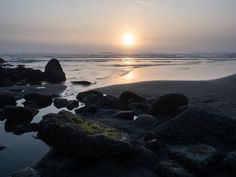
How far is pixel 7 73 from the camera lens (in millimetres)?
28062

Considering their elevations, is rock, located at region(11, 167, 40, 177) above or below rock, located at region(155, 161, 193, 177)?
below

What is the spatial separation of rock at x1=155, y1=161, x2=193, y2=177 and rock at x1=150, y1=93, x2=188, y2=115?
5.71 meters

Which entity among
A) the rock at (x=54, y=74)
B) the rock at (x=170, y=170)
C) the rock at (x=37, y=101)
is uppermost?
the rock at (x=170, y=170)

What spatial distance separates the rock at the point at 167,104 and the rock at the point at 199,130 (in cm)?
379

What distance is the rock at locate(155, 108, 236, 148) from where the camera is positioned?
27.2 feet

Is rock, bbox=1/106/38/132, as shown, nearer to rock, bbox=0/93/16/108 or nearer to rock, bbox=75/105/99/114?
rock, bbox=75/105/99/114

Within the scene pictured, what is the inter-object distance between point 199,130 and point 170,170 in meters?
2.13

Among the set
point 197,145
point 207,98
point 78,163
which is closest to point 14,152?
point 78,163

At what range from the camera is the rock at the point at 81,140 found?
7.21 m

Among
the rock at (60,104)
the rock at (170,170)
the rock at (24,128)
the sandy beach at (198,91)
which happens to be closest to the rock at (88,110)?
the rock at (60,104)

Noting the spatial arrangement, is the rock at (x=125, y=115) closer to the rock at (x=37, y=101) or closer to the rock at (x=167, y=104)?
the rock at (x=167, y=104)

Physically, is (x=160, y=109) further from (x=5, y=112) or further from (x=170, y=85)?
(x=170, y=85)

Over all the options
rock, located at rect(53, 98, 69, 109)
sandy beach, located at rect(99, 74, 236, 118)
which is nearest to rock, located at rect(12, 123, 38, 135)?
rock, located at rect(53, 98, 69, 109)

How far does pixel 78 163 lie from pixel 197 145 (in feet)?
8.78
